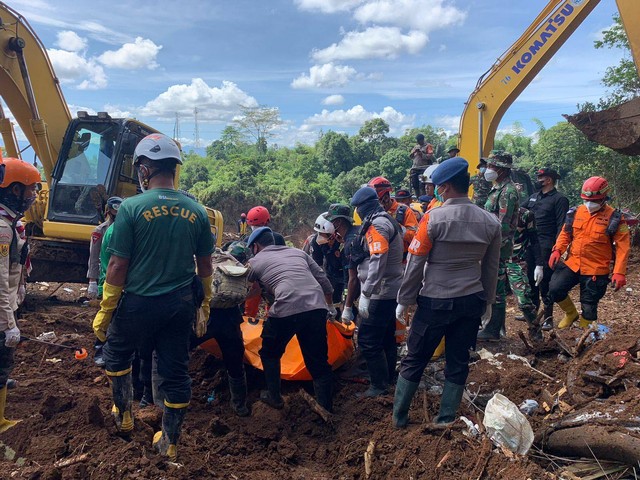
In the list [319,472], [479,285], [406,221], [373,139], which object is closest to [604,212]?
[406,221]

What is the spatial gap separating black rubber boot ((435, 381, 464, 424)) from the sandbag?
1426 mm

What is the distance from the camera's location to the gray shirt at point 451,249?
344cm

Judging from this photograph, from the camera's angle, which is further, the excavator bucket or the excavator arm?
the excavator arm

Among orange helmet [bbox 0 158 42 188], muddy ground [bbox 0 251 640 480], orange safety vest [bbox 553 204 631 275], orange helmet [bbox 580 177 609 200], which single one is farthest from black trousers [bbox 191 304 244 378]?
orange helmet [bbox 580 177 609 200]

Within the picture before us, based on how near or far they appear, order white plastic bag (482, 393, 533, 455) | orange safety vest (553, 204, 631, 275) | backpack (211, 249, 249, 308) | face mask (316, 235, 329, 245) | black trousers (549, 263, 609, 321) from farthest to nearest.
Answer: face mask (316, 235, 329, 245)
black trousers (549, 263, 609, 321)
orange safety vest (553, 204, 631, 275)
backpack (211, 249, 249, 308)
white plastic bag (482, 393, 533, 455)

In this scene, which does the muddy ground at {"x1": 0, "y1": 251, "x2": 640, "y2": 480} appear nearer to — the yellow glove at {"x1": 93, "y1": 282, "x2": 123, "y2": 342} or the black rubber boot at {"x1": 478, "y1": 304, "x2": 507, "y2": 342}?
the black rubber boot at {"x1": 478, "y1": 304, "x2": 507, "y2": 342}

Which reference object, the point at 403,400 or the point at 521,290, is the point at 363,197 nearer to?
the point at 403,400

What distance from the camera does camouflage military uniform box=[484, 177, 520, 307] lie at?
533 centimetres

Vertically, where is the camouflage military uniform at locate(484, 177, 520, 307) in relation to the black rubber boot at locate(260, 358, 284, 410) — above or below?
above

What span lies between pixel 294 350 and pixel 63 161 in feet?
15.7

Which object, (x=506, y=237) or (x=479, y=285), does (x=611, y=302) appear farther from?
(x=479, y=285)

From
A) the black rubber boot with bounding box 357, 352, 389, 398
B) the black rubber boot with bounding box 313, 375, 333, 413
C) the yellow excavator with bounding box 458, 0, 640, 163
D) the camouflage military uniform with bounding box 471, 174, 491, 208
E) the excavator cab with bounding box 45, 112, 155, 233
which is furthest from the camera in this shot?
the yellow excavator with bounding box 458, 0, 640, 163

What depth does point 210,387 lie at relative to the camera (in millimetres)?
4734

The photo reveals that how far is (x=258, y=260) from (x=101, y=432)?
184 cm
